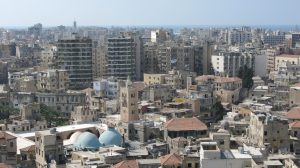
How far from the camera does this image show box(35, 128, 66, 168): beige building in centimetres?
3506

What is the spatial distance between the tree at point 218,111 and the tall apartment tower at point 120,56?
26.6 metres

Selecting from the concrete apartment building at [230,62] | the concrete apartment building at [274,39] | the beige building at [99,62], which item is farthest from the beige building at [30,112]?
the concrete apartment building at [274,39]

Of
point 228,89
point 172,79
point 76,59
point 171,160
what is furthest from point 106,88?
point 171,160

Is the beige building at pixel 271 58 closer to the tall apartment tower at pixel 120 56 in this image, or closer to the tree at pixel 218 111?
the tall apartment tower at pixel 120 56

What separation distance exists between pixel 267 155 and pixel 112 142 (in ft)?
36.3

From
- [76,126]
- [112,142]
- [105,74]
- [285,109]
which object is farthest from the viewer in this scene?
[105,74]

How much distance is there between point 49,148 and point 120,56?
49.7 m

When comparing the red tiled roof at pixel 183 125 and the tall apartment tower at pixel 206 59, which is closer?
the red tiled roof at pixel 183 125

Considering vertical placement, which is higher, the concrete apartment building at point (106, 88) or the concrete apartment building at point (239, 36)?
the concrete apartment building at point (239, 36)

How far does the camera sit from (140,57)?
3580 inches

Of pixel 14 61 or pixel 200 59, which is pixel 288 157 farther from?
pixel 14 61

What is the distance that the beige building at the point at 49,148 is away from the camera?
35062 millimetres

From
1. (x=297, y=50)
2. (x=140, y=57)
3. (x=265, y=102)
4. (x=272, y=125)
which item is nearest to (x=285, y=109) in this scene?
(x=265, y=102)

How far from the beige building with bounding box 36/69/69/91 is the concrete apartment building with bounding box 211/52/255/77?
2729cm
